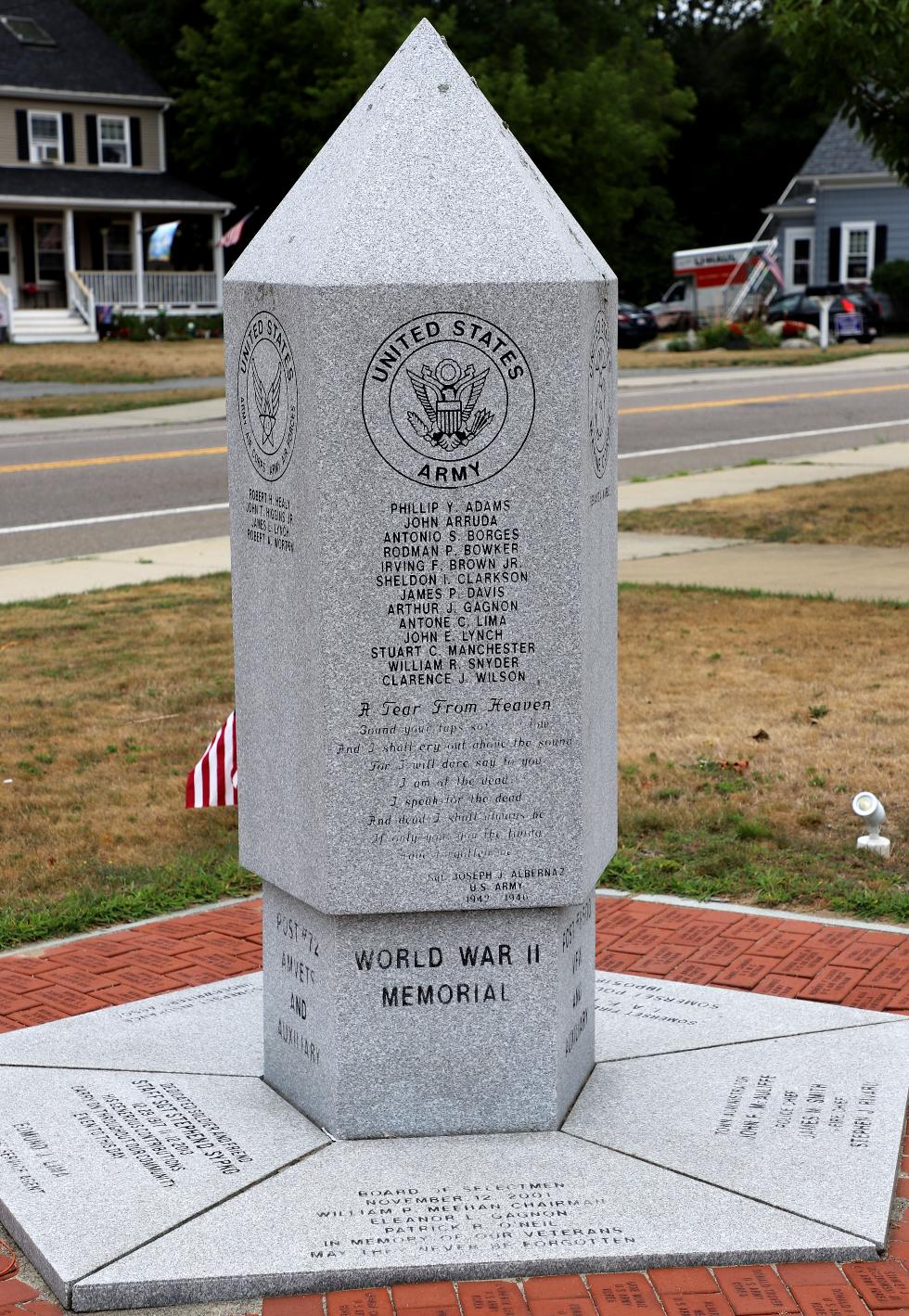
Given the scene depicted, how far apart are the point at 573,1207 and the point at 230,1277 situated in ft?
2.46

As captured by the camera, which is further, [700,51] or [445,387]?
[700,51]

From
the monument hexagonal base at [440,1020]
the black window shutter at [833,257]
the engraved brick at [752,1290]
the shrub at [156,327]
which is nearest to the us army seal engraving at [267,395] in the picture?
the monument hexagonal base at [440,1020]

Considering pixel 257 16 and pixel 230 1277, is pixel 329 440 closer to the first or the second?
pixel 230 1277

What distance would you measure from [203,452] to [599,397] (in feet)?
52.9

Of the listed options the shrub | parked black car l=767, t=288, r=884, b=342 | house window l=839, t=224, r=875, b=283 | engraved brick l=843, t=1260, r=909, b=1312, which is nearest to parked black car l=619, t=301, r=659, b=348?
parked black car l=767, t=288, r=884, b=342

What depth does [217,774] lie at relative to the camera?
6.33 meters

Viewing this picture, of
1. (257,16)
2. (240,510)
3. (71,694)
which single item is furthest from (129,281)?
(240,510)

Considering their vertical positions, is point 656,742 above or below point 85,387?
below

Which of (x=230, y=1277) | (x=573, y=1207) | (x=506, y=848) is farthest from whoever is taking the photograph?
(x=506, y=848)

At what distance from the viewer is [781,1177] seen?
383 cm

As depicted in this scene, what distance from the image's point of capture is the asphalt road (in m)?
14.3

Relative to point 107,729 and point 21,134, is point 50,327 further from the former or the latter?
point 107,729

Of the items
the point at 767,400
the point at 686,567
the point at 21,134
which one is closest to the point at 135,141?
the point at 21,134

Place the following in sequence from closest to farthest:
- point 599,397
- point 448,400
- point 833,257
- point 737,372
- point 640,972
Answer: point 448,400
point 599,397
point 640,972
point 737,372
point 833,257
